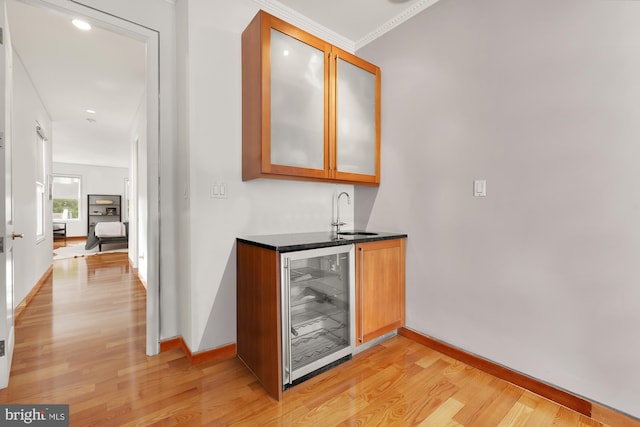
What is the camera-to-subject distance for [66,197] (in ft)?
32.4

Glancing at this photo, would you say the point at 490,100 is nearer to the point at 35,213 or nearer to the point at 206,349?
the point at 206,349

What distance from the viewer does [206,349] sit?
6.75ft

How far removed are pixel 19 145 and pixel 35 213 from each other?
1.20 metres

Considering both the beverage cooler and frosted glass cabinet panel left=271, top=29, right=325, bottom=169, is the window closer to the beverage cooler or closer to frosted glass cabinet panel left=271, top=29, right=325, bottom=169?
frosted glass cabinet panel left=271, top=29, right=325, bottom=169

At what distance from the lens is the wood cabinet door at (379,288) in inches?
81.3

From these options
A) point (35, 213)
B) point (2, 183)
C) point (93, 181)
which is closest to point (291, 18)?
point (2, 183)

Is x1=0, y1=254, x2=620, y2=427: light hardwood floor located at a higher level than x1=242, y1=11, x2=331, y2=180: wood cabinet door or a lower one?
lower

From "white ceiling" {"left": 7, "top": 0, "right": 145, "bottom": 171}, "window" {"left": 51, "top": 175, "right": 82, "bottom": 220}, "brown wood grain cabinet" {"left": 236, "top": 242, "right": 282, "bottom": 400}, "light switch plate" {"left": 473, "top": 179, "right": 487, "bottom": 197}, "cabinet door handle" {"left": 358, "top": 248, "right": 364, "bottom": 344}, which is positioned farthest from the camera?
"window" {"left": 51, "top": 175, "right": 82, "bottom": 220}

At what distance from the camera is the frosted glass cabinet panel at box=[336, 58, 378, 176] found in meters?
2.31

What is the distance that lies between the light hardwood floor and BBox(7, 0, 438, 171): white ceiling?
237 cm

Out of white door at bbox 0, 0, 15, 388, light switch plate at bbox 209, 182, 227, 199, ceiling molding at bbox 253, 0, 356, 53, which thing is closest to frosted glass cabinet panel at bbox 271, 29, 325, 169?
light switch plate at bbox 209, 182, 227, 199

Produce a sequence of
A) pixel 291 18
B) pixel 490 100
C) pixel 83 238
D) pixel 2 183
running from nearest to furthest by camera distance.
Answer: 1. pixel 2 183
2. pixel 490 100
3. pixel 291 18
4. pixel 83 238

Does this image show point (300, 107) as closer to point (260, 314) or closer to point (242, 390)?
point (260, 314)

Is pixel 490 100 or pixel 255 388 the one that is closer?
pixel 255 388
